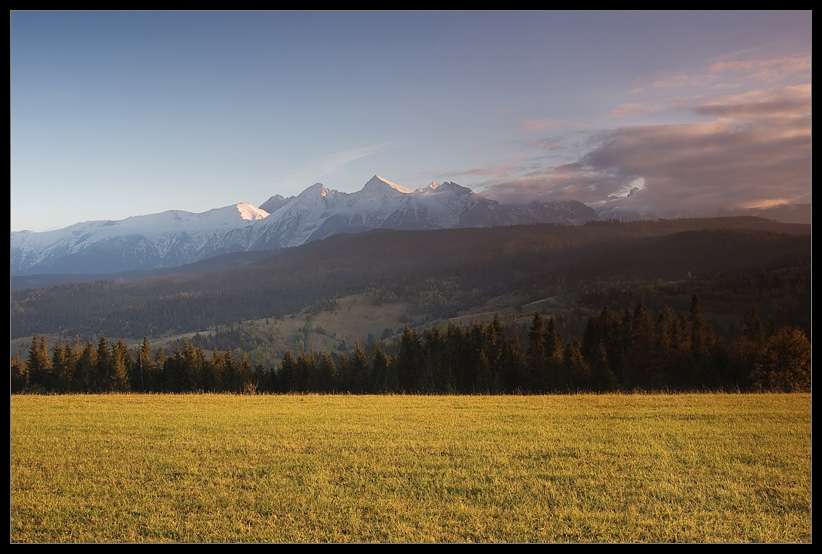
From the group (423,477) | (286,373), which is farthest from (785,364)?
(286,373)

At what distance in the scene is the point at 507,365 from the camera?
58719 millimetres

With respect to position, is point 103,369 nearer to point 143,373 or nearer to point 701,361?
point 143,373

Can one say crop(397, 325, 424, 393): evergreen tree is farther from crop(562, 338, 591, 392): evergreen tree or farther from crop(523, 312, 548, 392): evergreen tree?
crop(562, 338, 591, 392): evergreen tree

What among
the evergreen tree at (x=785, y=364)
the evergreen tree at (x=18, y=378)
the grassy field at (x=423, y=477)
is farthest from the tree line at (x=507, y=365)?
the grassy field at (x=423, y=477)

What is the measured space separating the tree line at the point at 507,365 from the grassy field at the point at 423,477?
25.7 metres

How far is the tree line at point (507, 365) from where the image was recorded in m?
48.2

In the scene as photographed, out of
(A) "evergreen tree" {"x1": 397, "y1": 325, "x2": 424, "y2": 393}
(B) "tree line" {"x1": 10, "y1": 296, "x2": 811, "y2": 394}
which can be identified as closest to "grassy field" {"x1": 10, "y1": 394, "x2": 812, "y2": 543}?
(B) "tree line" {"x1": 10, "y1": 296, "x2": 811, "y2": 394}

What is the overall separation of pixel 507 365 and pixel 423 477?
1873 inches

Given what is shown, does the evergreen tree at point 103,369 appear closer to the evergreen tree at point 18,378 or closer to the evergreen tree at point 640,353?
the evergreen tree at point 18,378

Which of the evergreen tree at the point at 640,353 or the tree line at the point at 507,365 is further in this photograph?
the evergreen tree at the point at 640,353

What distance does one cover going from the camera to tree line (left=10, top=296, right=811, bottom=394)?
4819 centimetres

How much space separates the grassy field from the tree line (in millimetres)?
25707

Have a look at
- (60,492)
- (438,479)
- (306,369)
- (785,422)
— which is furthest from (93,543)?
(306,369)
